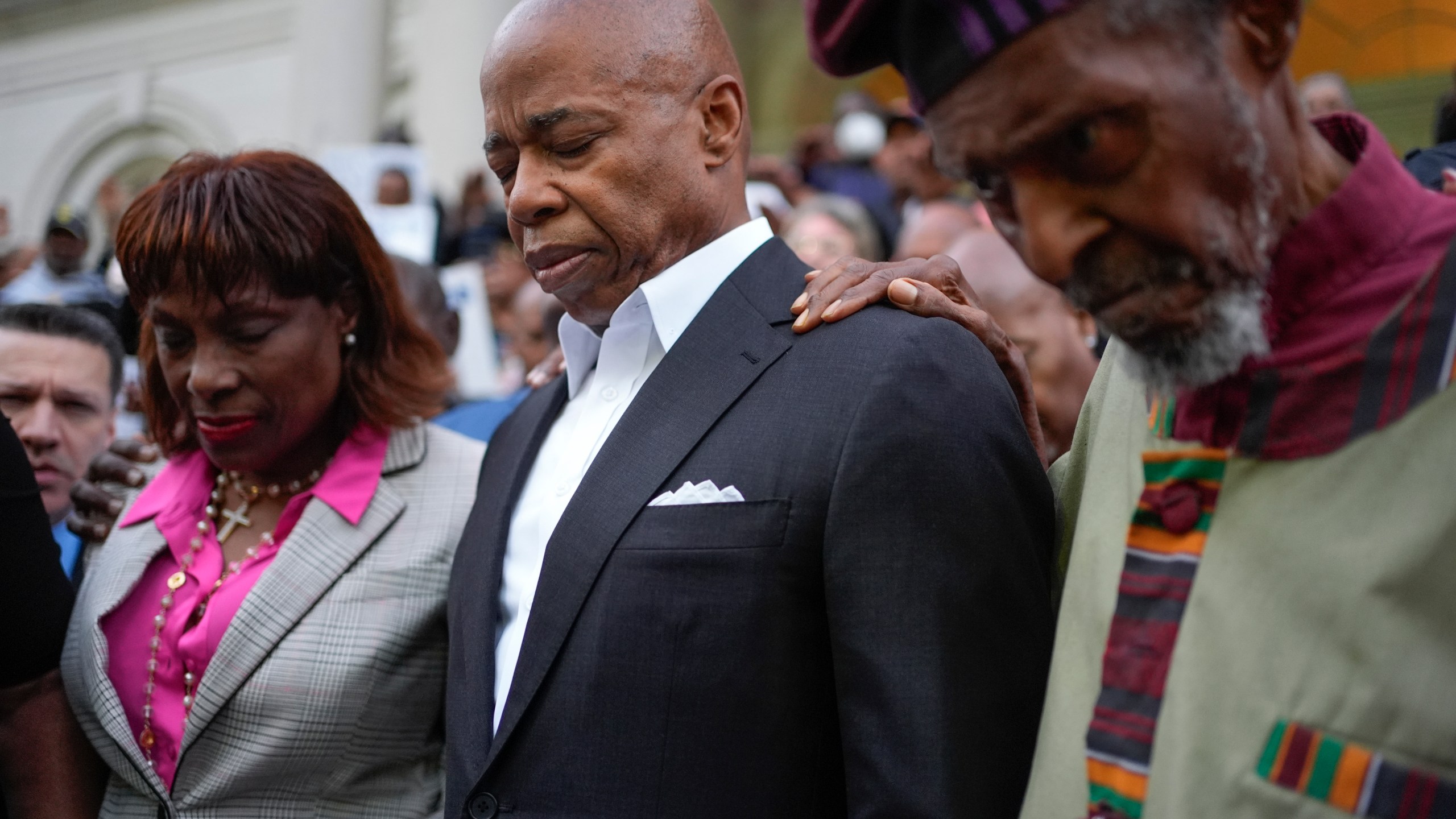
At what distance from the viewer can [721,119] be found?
2127 millimetres

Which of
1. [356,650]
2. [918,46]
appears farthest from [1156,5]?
[356,650]

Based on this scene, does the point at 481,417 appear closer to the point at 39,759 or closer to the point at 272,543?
the point at 272,543

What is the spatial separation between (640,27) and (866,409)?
776mm

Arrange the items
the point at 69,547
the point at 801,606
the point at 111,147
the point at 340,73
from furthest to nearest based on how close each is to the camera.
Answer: the point at 111,147 < the point at 340,73 < the point at 69,547 < the point at 801,606

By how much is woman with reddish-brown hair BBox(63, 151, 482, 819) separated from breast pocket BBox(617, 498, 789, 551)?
81 centimetres

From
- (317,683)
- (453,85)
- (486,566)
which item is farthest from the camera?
(453,85)

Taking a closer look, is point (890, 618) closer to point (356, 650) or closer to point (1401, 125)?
point (356, 650)

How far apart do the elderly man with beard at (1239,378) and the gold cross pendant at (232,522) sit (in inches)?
73.6

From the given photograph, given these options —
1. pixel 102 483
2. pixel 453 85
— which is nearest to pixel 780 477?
pixel 102 483

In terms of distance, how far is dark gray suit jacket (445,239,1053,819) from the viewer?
Answer: 1.62m

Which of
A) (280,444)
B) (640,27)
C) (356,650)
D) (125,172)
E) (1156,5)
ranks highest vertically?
(125,172)

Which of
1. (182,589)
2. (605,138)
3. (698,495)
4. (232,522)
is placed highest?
(605,138)

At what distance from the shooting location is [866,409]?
1726 mm

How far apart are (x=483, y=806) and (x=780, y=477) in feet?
2.23
